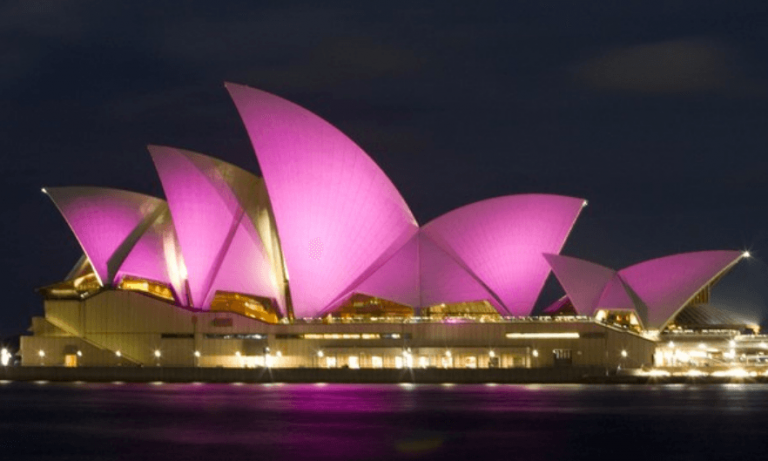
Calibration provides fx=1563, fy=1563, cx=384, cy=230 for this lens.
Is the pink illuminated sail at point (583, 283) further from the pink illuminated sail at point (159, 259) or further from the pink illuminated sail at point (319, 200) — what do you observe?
the pink illuminated sail at point (159, 259)

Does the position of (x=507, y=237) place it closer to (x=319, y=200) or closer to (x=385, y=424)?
(x=319, y=200)

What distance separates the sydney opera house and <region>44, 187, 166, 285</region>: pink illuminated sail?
8 centimetres

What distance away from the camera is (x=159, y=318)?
9138cm

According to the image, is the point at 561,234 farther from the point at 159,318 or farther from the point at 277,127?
the point at 159,318

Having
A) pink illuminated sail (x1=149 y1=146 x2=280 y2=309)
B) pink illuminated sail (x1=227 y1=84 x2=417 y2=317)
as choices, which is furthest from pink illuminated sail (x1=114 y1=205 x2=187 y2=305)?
pink illuminated sail (x1=227 y1=84 x2=417 y2=317)

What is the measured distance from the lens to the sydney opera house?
8706 cm

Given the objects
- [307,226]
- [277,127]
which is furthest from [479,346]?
[277,127]

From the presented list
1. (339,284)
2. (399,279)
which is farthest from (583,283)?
(339,284)

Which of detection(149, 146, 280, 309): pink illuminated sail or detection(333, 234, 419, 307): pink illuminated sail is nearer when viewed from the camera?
detection(149, 146, 280, 309): pink illuminated sail

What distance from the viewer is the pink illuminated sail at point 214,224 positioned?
283 feet

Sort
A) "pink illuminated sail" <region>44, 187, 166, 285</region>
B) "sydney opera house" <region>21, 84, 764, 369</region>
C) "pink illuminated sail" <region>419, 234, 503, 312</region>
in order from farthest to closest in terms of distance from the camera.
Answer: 1. "pink illuminated sail" <region>44, 187, 166, 285</region>
2. "pink illuminated sail" <region>419, 234, 503, 312</region>
3. "sydney opera house" <region>21, 84, 764, 369</region>

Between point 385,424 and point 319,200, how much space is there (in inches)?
1171

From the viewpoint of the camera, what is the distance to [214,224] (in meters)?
87.6

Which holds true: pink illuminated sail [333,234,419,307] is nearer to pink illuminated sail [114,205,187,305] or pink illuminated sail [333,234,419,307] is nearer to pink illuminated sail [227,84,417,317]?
pink illuminated sail [227,84,417,317]
